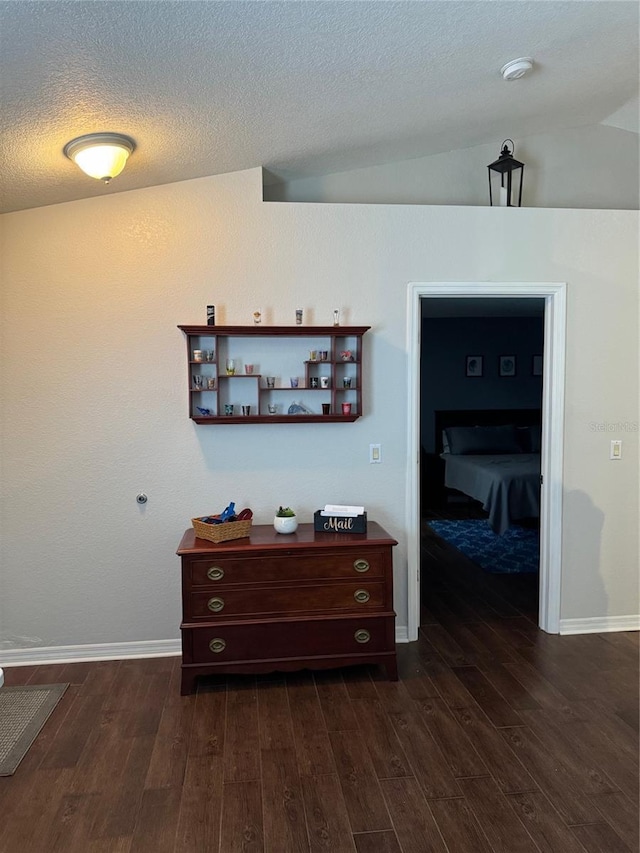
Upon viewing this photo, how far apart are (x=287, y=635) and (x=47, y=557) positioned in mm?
1450

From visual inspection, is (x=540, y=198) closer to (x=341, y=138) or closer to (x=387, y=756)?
(x=341, y=138)

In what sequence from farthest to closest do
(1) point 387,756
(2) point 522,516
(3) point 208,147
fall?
1. (2) point 522,516
2. (3) point 208,147
3. (1) point 387,756

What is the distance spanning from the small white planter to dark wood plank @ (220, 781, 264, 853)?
123 centimetres

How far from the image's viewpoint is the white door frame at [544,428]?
11.5ft

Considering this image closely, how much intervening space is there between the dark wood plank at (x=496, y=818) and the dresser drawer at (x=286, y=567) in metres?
1.08

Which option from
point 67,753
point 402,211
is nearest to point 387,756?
point 67,753

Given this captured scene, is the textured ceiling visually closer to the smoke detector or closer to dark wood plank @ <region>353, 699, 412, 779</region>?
the smoke detector

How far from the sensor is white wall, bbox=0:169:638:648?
328 cm

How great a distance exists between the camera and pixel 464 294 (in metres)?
3.52

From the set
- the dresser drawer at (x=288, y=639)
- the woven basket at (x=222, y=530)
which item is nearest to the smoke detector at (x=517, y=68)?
the woven basket at (x=222, y=530)

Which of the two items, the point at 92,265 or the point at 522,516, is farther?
the point at 522,516

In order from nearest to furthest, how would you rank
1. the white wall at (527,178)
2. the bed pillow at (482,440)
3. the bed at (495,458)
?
the white wall at (527,178)
the bed at (495,458)
the bed pillow at (482,440)

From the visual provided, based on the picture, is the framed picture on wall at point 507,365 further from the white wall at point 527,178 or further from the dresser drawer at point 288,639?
the dresser drawer at point 288,639

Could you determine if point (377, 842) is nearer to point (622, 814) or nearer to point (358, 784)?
point (358, 784)
